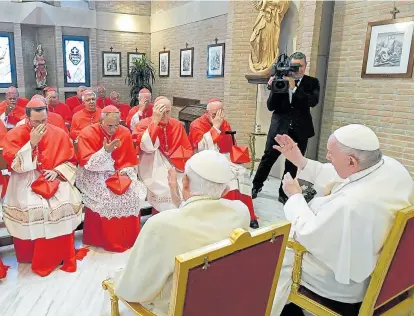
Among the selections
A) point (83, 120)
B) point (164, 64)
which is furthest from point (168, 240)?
point (164, 64)

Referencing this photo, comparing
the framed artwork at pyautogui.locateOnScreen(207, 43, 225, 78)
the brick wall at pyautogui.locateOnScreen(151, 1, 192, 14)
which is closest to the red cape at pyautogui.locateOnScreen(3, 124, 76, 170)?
the framed artwork at pyautogui.locateOnScreen(207, 43, 225, 78)

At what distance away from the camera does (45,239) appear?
287cm

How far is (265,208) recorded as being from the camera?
456 centimetres

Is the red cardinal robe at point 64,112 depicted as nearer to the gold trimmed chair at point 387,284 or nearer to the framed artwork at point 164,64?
the framed artwork at point 164,64

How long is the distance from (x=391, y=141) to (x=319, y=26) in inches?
74.3

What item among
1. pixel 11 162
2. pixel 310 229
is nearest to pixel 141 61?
pixel 11 162

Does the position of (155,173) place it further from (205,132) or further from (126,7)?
(126,7)

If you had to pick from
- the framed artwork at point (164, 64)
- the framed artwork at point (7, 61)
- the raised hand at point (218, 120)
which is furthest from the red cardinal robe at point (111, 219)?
the framed artwork at point (7, 61)

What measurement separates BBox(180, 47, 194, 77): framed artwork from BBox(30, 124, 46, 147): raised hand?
21.1ft

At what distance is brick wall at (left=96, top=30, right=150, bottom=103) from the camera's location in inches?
411

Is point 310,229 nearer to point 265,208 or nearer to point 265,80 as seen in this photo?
point 265,208

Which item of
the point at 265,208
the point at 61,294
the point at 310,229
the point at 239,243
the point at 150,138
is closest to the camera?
the point at 239,243

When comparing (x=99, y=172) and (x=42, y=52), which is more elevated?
(x=42, y=52)

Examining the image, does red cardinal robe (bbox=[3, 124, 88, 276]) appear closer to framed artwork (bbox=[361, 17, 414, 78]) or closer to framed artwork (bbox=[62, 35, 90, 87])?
framed artwork (bbox=[361, 17, 414, 78])
